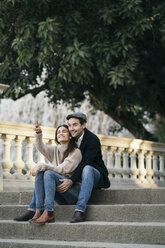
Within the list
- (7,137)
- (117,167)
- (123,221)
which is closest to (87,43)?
(117,167)

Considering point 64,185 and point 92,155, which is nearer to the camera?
point 64,185

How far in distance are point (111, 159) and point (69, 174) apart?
3.27 m

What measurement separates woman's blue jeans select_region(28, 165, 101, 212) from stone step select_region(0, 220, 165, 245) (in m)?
0.23

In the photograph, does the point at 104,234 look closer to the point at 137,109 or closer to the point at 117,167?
the point at 117,167

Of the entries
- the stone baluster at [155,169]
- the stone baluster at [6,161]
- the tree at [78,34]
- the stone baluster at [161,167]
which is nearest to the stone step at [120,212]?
the stone baluster at [6,161]

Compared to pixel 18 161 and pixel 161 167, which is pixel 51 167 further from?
pixel 161 167

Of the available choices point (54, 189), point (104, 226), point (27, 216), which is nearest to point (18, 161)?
point (27, 216)

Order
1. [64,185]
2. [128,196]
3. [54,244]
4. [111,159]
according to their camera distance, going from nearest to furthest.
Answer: [54,244] < [64,185] < [128,196] < [111,159]

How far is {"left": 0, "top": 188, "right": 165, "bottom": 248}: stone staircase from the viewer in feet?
18.8

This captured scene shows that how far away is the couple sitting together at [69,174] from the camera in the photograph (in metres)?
6.33

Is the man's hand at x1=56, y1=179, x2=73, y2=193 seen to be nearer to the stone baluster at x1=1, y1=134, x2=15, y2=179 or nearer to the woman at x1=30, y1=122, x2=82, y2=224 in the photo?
the woman at x1=30, y1=122, x2=82, y2=224

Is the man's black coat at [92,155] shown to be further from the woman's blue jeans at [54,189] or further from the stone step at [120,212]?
the stone step at [120,212]

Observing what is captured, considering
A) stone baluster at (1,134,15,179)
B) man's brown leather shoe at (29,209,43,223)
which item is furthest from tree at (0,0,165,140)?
man's brown leather shoe at (29,209,43,223)

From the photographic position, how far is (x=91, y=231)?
602 centimetres
